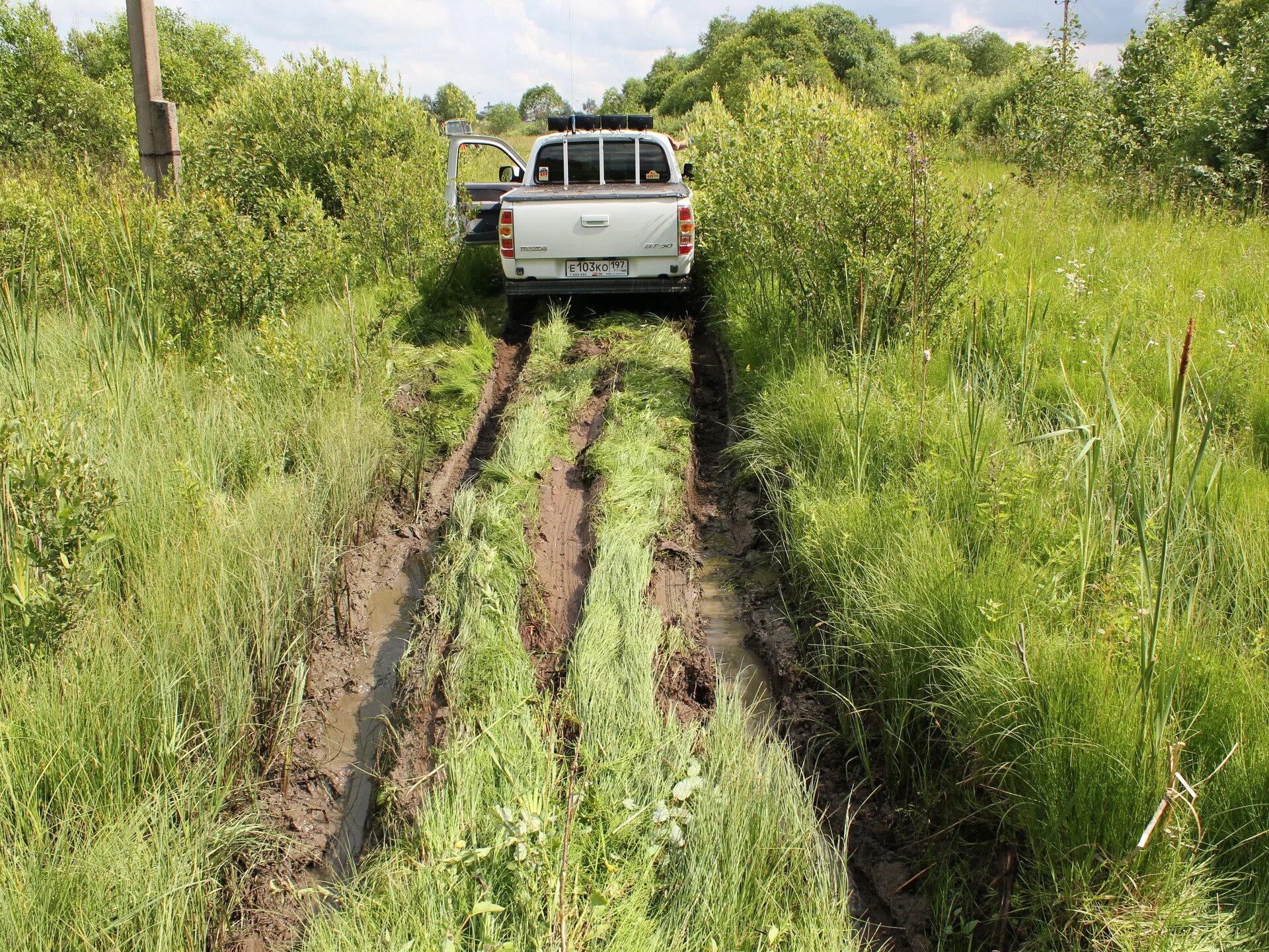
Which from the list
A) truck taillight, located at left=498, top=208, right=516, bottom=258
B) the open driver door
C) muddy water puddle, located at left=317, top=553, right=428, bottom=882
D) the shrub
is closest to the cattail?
muddy water puddle, located at left=317, top=553, right=428, bottom=882

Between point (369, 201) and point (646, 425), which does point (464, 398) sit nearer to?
point (646, 425)

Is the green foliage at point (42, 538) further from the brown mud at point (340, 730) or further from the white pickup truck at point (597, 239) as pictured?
the white pickup truck at point (597, 239)

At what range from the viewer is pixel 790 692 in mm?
4160

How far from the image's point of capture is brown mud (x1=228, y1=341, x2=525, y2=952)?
3.08 m

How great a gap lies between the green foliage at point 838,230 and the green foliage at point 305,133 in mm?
4623

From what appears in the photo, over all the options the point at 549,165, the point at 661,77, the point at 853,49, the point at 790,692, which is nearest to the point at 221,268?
the point at 549,165

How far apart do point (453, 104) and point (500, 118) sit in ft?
71.5

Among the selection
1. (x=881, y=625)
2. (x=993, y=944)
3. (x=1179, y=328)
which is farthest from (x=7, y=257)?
(x=1179, y=328)

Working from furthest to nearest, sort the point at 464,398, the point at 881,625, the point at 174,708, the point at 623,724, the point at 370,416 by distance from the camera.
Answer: the point at 464,398 → the point at 370,416 → the point at 881,625 → the point at 623,724 → the point at 174,708

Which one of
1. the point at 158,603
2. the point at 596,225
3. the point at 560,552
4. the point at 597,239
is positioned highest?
the point at 596,225

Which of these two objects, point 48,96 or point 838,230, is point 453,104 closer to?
point 48,96

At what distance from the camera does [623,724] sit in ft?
11.7

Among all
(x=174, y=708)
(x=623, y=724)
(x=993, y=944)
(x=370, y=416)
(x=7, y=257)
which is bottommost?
(x=993, y=944)

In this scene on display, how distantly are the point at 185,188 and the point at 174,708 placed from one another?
19.5 ft
